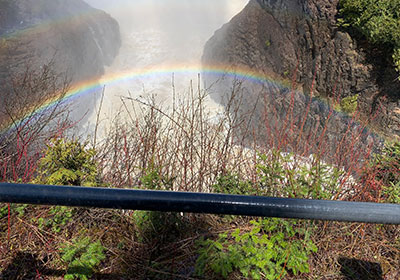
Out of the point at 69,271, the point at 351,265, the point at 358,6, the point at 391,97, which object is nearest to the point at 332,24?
the point at 358,6

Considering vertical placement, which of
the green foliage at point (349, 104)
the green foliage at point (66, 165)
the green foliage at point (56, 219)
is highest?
the green foliage at point (66, 165)

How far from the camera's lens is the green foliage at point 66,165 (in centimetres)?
262

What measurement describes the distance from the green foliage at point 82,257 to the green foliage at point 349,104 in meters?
8.04

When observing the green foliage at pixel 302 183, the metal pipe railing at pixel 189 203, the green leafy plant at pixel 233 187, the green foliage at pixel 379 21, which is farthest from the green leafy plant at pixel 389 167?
the green foliage at pixel 379 21

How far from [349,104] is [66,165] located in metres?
7.87

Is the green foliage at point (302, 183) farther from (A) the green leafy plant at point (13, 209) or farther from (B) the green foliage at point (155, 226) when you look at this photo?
(A) the green leafy plant at point (13, 209)

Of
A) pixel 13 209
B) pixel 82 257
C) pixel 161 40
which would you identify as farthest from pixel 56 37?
pixel 82 257

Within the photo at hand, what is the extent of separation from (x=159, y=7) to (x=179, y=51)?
5966 millimetres

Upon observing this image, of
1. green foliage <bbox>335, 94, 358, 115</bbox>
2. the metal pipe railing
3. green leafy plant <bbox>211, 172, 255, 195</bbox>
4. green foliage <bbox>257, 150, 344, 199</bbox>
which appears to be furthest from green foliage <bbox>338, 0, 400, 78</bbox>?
the metal pipe railing

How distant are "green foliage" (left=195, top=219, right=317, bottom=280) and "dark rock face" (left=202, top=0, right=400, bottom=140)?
4563 millimetres

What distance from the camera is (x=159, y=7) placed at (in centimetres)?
2355

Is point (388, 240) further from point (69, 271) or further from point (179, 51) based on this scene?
point (179, 51)

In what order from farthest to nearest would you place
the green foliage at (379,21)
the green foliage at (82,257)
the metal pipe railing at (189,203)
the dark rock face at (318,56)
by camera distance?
the dark rock face at (318,56) → the green foliage at (379,21) → the green foliage at (82,257) → the metal pipe railing at (189,203)

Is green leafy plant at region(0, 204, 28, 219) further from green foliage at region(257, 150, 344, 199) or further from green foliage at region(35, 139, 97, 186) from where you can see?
green foliage at region(257, 150, 344, 199)
